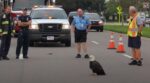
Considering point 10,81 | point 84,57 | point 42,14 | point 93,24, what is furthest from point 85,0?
point 10,81

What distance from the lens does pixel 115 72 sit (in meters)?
15.8

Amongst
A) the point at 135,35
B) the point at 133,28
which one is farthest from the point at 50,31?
the point at 135,35

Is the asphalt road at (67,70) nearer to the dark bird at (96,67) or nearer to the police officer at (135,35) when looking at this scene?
the dark bird at (96,67)

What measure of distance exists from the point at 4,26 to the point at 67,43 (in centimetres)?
775

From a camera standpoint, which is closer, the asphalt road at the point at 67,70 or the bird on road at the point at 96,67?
the asphalt road at the point at 67,70

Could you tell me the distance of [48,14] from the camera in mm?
27969

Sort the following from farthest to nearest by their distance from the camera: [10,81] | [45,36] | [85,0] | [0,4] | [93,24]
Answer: [85,0], [93,24], [0,4], [45,36], [10,81]

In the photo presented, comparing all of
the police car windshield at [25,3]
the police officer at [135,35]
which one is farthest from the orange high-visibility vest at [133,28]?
the police car windshield at [25,3]

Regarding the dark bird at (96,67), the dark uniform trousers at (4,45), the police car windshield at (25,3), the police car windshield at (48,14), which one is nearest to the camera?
the dark bird at (96,67)

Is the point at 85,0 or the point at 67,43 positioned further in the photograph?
the point at 85,0

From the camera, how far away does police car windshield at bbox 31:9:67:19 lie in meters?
27.8

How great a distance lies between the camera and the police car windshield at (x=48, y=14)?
91.2ft

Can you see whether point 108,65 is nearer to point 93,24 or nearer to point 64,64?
point 64,64

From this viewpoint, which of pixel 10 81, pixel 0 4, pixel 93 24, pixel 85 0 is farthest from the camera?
pixel 85 0
